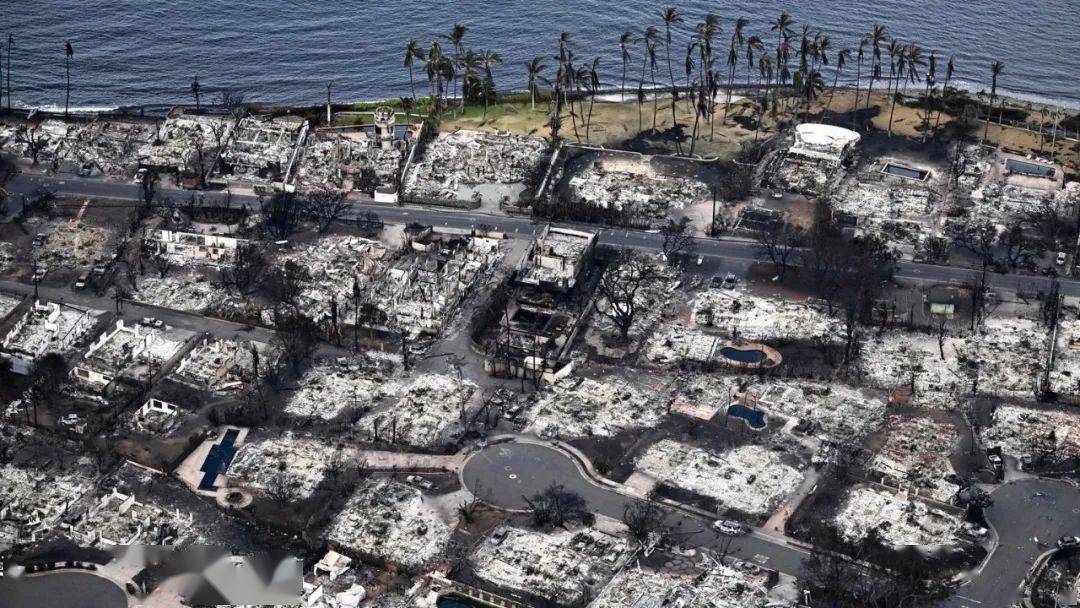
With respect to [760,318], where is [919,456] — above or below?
below

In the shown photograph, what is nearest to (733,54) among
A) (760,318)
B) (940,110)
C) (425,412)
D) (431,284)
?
(940,110)

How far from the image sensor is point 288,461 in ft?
407

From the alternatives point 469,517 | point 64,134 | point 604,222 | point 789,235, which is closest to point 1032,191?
point 789,235

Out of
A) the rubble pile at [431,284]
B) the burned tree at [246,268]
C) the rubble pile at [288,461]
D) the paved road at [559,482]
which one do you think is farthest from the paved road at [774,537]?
the burned tree at [246,268]

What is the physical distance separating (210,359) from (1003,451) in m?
61.3

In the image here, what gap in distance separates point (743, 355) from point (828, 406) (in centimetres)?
962

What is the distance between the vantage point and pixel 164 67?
198 meters

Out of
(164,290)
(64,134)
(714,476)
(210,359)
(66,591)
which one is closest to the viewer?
(66,591)

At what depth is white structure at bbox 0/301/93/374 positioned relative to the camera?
13612cm

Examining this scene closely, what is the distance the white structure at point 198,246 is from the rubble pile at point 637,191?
32505 mm

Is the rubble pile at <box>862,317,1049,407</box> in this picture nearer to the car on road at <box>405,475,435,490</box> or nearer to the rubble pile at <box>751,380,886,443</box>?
the rubble pile at <box>751,380,886,443</box>

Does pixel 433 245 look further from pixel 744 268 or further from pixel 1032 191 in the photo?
pixel 1032 191

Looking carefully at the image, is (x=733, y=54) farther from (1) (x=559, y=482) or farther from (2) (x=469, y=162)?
(1) (x=559, y=482)

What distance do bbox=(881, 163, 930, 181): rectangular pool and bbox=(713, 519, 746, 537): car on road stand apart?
5905cm
